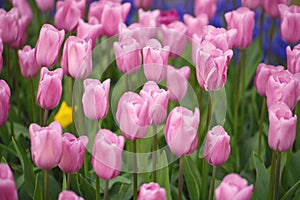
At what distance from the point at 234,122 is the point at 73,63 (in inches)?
22.7

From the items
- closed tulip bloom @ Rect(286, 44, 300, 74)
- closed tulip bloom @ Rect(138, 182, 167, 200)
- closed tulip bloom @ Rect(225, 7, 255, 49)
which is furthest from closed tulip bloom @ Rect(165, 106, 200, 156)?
closed tulip bloom @ Rect(225, 7, 255, 49)

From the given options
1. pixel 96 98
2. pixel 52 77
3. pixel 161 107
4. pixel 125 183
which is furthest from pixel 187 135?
pixel 125 183

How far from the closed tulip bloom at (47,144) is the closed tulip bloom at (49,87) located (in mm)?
142

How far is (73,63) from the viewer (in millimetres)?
1312

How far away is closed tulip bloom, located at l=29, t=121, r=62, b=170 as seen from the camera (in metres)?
1.07

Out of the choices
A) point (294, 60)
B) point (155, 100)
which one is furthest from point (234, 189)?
point (294, 60)

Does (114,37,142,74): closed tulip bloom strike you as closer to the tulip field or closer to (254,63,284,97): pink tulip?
the tulip field

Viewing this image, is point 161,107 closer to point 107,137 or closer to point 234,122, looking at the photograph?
point 107,137

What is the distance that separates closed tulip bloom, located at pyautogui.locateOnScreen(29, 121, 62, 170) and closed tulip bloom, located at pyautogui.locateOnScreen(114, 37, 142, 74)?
320 millimetres

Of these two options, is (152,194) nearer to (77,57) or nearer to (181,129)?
(181,129)

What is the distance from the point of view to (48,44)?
52.0 inches

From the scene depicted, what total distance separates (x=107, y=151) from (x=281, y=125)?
32cm

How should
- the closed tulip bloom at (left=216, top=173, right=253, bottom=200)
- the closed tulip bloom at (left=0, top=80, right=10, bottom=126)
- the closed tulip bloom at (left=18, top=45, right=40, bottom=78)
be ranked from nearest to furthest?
the closed tulip bloom at (left=216, top=173, right=253, bottom=200)
the closed tulip bloom at (left=0, top=80, right=10, bottom=126)
the closed tulip bloom at (left=18, top=45, right=40, bottom=78)

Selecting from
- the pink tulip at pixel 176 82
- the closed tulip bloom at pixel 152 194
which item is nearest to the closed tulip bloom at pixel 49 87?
the pink tulip at pixel 176 82
